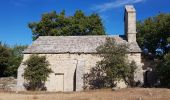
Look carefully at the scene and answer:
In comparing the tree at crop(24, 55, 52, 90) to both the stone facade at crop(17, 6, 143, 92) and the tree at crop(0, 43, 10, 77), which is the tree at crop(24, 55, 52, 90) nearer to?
the stone facade at crop(17, 6, 143, 92)

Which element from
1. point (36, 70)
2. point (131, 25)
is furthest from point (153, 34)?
point (36, 70)

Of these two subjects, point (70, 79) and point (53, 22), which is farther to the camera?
point (53, 22)

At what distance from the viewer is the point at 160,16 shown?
4831cm

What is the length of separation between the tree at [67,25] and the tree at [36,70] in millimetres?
17501

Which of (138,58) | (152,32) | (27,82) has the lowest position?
(27,82)

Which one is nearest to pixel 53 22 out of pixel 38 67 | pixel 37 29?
pixel 37 29

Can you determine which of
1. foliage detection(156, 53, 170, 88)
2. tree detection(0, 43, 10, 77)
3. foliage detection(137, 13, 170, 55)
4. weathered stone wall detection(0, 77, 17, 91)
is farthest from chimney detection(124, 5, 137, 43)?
tree detection(0, 43, 10, 77)

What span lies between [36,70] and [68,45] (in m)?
6.00

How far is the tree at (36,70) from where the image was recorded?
109 ft

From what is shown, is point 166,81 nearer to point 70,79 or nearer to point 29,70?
point 70,79

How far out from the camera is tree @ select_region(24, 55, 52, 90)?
33094 millimetres

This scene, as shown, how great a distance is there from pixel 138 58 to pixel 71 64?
7.59m

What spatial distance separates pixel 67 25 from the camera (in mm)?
52562

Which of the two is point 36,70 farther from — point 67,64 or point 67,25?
point 67,25
